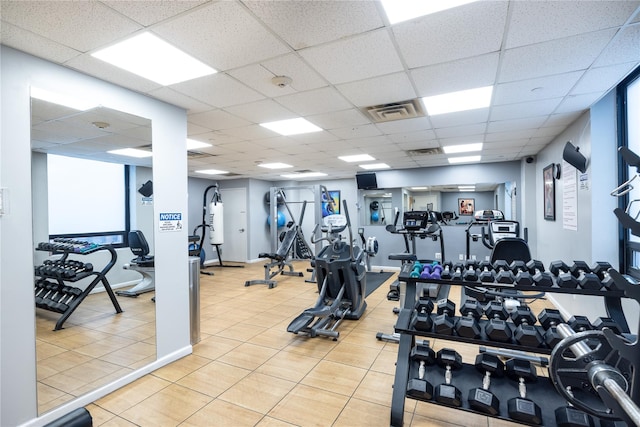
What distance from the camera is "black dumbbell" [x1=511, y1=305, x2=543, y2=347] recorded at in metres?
1.76

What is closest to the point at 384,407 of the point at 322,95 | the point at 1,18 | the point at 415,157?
the point at 322,95

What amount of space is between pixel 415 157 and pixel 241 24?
16.0 feet

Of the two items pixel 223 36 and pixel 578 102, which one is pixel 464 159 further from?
pixel 223 36

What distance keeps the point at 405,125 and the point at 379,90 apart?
1231 millimetres

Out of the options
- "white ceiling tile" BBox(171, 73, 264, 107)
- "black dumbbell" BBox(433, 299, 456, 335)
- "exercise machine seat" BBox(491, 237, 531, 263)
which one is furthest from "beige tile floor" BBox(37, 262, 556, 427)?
"white ceiling tile" BBox(171, 73, 264, 107)

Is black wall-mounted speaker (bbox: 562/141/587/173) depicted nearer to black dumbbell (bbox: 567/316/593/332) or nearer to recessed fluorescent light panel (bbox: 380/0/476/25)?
black dumbbell (bbox: 567/316/593/332)

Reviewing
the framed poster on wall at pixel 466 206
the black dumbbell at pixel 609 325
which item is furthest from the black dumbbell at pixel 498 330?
the framed poster on wall at pixel 466 206

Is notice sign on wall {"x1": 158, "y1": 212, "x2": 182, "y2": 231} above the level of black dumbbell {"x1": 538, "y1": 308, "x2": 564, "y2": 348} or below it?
above

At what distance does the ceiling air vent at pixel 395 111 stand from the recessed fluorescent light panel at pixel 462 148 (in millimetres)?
1984

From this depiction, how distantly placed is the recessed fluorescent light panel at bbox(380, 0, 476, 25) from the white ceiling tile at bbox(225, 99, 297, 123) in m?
1.56

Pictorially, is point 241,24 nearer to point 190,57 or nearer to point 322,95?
point 190,57

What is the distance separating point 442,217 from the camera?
726 centimetres

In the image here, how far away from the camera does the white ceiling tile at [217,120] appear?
3.30 meters

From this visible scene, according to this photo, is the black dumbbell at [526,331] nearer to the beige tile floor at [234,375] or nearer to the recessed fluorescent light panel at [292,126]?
the beige tile floor at [234,375]
